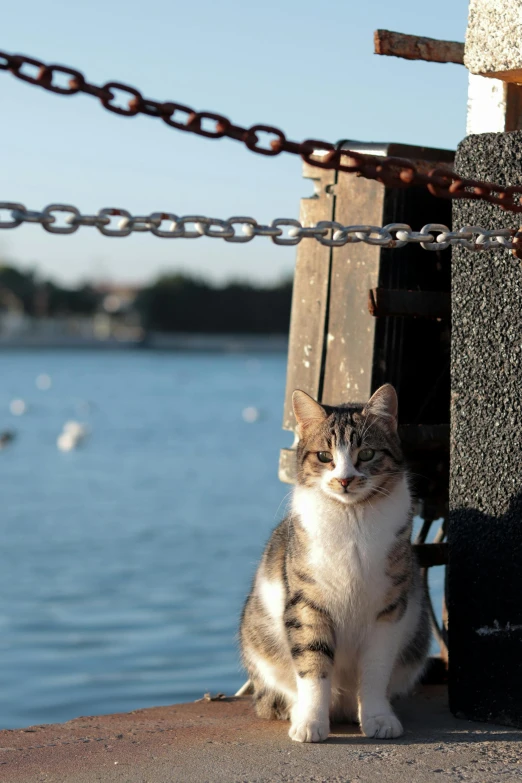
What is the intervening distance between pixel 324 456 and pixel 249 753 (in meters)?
0.97

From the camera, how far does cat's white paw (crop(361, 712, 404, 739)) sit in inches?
126

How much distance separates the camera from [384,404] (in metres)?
3.40

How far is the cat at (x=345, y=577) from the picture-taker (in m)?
3.23

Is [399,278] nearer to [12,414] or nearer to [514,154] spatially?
[514,154]

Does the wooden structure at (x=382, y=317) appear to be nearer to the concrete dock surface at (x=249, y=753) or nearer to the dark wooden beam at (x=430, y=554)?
the dark wooden beam at (x=430, y=554)

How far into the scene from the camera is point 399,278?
3.99 metres

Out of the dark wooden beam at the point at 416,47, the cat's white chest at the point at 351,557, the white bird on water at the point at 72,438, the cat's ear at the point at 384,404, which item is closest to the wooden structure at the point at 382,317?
the dark wooden beam at the point at 416,47

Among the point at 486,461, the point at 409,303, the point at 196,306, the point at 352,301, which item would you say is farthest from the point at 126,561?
the point at 196,306

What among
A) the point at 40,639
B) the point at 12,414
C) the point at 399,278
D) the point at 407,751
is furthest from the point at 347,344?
the point at 12,414

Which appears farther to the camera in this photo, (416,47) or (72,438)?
(72,438)

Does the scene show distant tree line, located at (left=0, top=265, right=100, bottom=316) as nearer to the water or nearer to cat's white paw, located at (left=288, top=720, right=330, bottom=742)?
the water

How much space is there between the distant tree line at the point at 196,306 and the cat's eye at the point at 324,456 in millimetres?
84110

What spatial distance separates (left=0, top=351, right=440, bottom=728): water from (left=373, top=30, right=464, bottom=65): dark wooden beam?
1.84 metres

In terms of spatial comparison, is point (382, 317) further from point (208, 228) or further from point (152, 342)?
point (152, 342)
